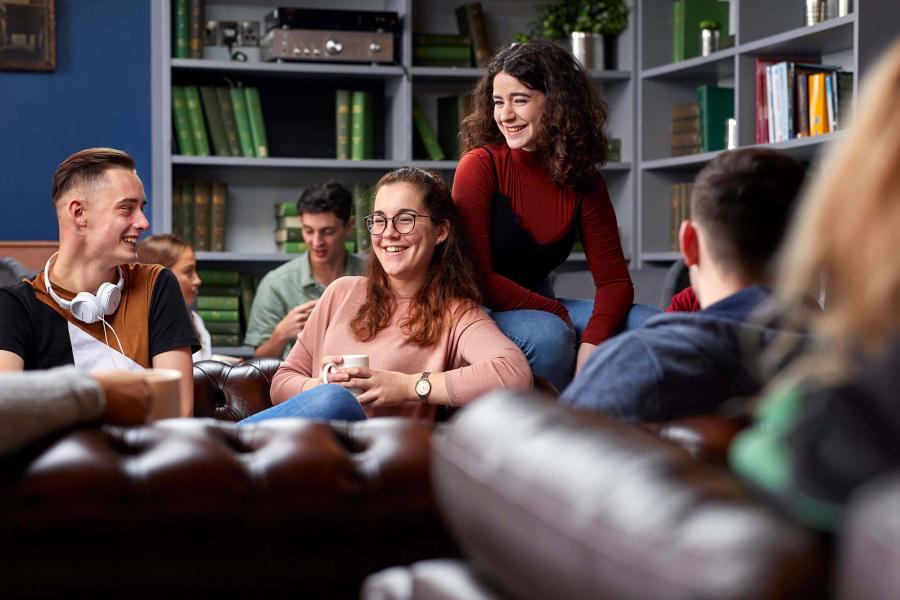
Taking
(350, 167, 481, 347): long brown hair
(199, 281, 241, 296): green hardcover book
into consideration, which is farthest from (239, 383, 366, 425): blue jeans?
(199, 281, 241, 296): green hardcover book

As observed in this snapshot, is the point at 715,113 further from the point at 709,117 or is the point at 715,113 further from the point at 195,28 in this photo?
the point at 195,28

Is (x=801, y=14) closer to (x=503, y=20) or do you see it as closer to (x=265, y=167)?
(x=503, y=20)

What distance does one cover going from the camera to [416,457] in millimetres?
1469

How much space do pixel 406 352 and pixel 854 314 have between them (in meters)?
1.80

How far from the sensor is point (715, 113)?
507cm

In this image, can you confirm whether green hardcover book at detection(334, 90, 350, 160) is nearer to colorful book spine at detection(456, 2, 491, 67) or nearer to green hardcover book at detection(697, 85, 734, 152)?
colorful book spine at detection(456, 2, 491, 67)

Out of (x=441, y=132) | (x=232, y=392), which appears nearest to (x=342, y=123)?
(x=441, y=132)

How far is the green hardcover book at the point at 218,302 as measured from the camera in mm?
5098

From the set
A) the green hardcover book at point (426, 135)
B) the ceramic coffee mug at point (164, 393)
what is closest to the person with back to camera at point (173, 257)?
the green hardcover book at point (426, 135)

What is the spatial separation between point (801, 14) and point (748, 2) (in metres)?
0.24

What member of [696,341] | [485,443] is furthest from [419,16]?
[485,443]

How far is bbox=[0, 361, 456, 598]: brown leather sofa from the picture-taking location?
1318mm

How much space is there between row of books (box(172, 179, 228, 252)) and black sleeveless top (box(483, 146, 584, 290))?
252 cm

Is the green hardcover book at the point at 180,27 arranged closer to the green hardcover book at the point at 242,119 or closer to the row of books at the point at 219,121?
the row of books at the point at 219,121
